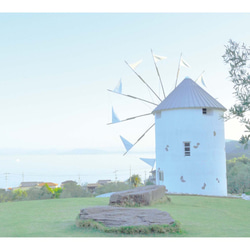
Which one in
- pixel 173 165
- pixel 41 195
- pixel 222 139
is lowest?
pixel 41 195

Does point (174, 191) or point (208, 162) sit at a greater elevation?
point (208, 162)

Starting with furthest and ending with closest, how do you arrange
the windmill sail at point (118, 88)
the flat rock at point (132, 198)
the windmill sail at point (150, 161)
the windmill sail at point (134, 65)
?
the windmill sail at point (134, 65) < the windmill sail at point (118, 88) < the windmill sail at point (150, 161) < the flat rock at point (132, 198)

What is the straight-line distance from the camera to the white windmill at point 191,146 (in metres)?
20.9

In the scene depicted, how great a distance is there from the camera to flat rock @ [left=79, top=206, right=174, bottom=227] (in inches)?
302

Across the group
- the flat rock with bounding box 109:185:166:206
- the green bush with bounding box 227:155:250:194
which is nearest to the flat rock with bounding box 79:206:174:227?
the flat rock with bounding box 109:185:166:206

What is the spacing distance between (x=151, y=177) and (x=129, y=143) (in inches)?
416

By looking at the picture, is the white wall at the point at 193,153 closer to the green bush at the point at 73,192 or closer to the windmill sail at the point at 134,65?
the windmill sail at the point at 134,65

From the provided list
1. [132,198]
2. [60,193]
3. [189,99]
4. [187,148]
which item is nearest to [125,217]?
[132,198]

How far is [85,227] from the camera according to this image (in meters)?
7.94

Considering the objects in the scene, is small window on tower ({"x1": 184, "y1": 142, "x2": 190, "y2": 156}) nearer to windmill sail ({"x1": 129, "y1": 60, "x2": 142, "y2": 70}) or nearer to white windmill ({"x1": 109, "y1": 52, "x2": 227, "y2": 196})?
white windmill ({"x1": 109, "y1": 52, "x2": 227, "y2": 196})

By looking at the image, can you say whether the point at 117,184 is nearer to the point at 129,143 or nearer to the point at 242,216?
the point at 129,143

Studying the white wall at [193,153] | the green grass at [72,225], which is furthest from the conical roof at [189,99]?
the green grass at [72,225]

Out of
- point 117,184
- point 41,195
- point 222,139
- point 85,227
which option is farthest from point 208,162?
point 85,227

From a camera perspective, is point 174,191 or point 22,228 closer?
point 22,228
